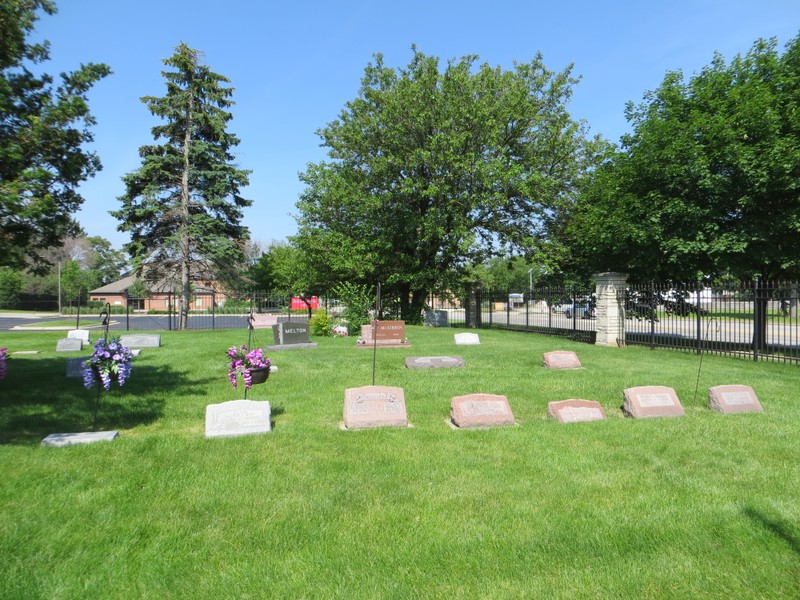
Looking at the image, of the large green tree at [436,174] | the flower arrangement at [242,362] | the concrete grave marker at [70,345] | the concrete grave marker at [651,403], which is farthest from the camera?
the large green tree at [436,174]

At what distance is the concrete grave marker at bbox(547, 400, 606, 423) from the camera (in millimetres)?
7340

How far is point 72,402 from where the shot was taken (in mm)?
8445

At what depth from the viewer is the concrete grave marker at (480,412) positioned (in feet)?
23.1

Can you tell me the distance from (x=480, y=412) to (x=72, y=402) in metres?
6.62

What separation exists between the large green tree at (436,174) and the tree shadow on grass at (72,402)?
1576 cm

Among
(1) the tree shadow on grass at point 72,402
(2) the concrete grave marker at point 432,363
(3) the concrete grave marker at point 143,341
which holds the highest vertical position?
(3) the concrete grave marker at point 143,341

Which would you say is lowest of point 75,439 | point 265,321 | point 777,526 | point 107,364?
point 777,526

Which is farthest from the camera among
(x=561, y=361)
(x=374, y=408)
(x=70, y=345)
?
(x=70, y=345)

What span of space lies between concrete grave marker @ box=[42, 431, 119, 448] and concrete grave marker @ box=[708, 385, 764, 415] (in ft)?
28.1

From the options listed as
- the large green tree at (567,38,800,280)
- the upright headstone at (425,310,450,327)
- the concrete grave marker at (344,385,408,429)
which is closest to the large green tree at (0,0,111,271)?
the concrete grave marker at (344,385,408,429)

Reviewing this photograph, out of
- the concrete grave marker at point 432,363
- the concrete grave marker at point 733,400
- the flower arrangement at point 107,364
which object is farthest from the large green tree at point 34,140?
the concrete grave marker at point 733,400

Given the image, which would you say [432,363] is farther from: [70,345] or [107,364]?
[70,345]

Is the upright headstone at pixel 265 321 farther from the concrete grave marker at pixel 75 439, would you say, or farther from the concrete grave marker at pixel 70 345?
the concrete grave marker at pixel 75 439

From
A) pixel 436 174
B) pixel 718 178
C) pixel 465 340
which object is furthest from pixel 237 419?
pixel 436 174
